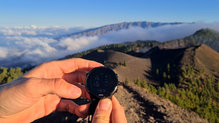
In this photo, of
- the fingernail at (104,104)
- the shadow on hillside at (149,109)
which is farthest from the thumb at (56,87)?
→ the shadow on hillside at (149,109)

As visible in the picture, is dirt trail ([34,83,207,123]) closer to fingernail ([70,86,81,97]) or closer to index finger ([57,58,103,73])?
index finger ([57,58,103,73])

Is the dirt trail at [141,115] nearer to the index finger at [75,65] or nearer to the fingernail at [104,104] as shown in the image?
the index finger at [75,65]

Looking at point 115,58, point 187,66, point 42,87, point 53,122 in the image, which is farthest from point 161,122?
point 187,66

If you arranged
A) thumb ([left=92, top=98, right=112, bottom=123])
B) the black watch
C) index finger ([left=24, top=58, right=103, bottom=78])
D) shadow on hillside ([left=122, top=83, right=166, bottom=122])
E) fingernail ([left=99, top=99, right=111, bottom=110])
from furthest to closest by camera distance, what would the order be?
shadow on hillside ([left=122, top=83, right=166, bottom=122])
index finger ([left=24, top=58, right=103, bottom=78])
the black watch
fingernail ([left=99, top=99, right=111, bottom=110])
thumb ([left=92, top=98, right=112, bottom=123])

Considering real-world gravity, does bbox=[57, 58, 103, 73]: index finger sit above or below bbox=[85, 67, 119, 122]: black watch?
above

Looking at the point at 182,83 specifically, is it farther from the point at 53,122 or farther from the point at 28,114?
the point at 28,114

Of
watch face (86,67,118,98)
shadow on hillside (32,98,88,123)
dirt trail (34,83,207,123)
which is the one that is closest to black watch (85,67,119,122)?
watch face (86,67,118,98)

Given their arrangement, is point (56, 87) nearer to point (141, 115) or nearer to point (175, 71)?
point (141, 115)
